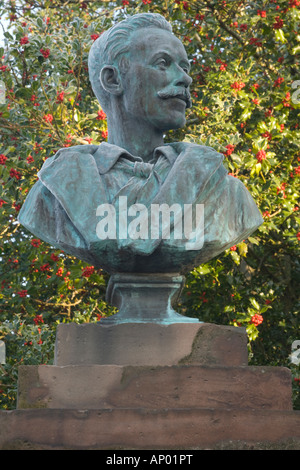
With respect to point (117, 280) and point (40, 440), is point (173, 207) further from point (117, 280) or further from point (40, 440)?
point (40, 440)

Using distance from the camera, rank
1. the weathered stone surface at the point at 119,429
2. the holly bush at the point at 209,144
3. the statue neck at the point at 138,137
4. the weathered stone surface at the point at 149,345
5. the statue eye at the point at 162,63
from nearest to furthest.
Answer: the weathered stone surface at the point at 119,429 < the weathered stone surface at the point at 149,345 < the statue eye at the point at 162,63 < the statue neck at the point at 138,137 < the holly bush at the point at 209,144

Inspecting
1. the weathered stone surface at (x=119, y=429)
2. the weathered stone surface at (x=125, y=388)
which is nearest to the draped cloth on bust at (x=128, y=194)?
the weathered stone surface at (x=125, y=388)

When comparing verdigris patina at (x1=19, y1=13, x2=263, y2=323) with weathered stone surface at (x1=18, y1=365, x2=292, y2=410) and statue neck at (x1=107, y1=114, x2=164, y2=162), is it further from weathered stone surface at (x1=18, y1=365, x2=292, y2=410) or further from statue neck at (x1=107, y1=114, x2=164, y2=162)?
weathered stone surface at (x1=18, y1=365, x2=292, y2=410)

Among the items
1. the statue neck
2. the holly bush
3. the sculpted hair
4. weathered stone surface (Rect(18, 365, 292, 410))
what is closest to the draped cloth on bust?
the statue neck

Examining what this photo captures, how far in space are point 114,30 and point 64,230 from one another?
1.17 metres

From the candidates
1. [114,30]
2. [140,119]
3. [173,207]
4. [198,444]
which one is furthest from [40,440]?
[114,30]

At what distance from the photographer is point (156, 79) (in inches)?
200

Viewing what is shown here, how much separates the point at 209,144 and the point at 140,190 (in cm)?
277

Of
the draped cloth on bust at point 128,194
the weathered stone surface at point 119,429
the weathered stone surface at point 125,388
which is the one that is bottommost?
the weathered stone surface at point 119,429

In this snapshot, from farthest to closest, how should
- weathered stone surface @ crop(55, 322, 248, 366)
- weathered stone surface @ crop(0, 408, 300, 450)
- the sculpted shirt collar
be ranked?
1. the sculpted shirt collar
2. weathered stone surface @ crop(55, 322, 248, 366)
3. weathered stone surface @ crop(0, 408, 300, 450)

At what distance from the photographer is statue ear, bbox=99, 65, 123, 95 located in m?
5.18

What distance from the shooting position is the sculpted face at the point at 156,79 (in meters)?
5.09

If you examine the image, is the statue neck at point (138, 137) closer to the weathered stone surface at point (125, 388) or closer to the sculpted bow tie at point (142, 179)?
the sculpted bow tie at point (142, 179)

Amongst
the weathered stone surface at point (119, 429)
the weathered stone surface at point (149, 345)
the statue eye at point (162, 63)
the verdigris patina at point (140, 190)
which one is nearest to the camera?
the weathered stone surface at point (119, 429)
